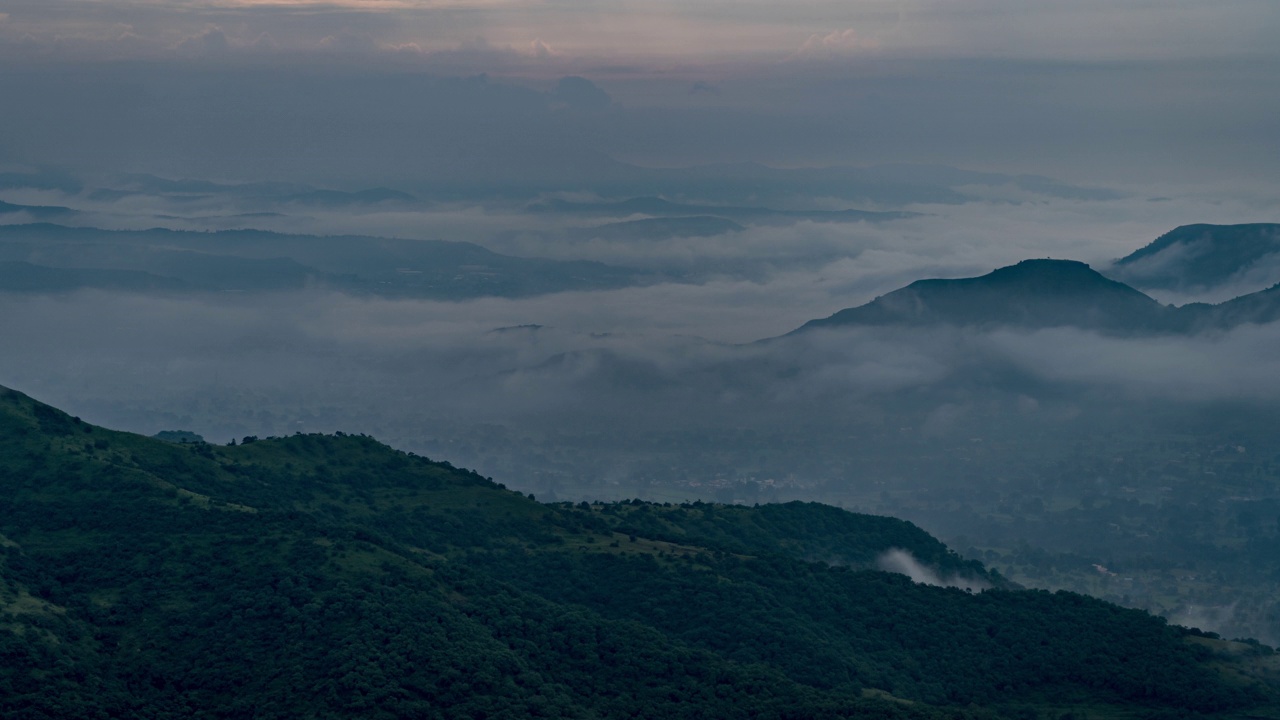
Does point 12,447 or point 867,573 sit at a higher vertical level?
point 12,447

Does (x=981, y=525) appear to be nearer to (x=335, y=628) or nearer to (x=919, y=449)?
(x=919, y=449)

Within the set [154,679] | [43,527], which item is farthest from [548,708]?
[43,527]

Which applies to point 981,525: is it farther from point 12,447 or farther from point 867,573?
point 12,447

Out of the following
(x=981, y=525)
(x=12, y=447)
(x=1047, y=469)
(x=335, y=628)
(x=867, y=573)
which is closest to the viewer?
(x=335, y=628)

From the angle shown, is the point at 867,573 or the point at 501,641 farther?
the point at 867,573

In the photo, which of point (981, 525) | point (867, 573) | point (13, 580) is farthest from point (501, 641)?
point (981, 525)

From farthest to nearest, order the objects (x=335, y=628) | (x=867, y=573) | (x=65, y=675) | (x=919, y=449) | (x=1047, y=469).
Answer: (x=919, y=449), (x=1047, y=469), (x=867, y=573), (x=335, y=628), (x=65, y=675)
